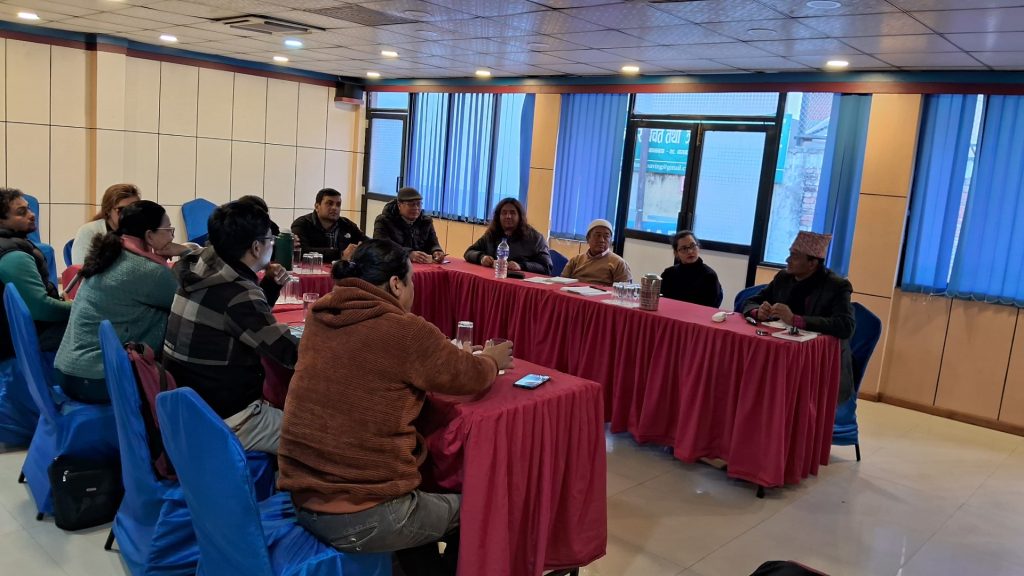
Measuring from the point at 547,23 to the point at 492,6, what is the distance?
21.5 inches

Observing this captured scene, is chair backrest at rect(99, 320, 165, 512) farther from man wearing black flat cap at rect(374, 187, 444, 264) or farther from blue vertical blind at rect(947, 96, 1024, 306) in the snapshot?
blue vertical blind at rect(947, 96, 1024, 306)

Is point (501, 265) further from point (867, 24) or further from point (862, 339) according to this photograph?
point (867, 24)

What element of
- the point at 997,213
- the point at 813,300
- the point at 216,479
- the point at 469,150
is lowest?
the point at 216,479

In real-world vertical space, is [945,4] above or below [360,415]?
above

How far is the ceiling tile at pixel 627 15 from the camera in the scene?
4.21 metres

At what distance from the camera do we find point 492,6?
444 cm

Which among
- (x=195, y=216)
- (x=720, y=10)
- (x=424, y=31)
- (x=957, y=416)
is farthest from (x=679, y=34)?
(x=195, y=216)

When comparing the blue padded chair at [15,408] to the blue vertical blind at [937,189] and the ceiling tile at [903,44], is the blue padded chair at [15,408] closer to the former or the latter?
the ceiling tile at [903,44]

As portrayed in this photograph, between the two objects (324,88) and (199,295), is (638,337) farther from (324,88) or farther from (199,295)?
(324,88)

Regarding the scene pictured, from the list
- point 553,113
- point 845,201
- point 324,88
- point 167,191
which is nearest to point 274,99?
point 324,88

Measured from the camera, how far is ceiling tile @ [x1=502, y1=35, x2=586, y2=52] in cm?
552

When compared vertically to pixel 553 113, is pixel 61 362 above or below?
below

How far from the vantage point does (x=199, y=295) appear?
2.59m

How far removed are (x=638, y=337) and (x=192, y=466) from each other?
2766 mm
